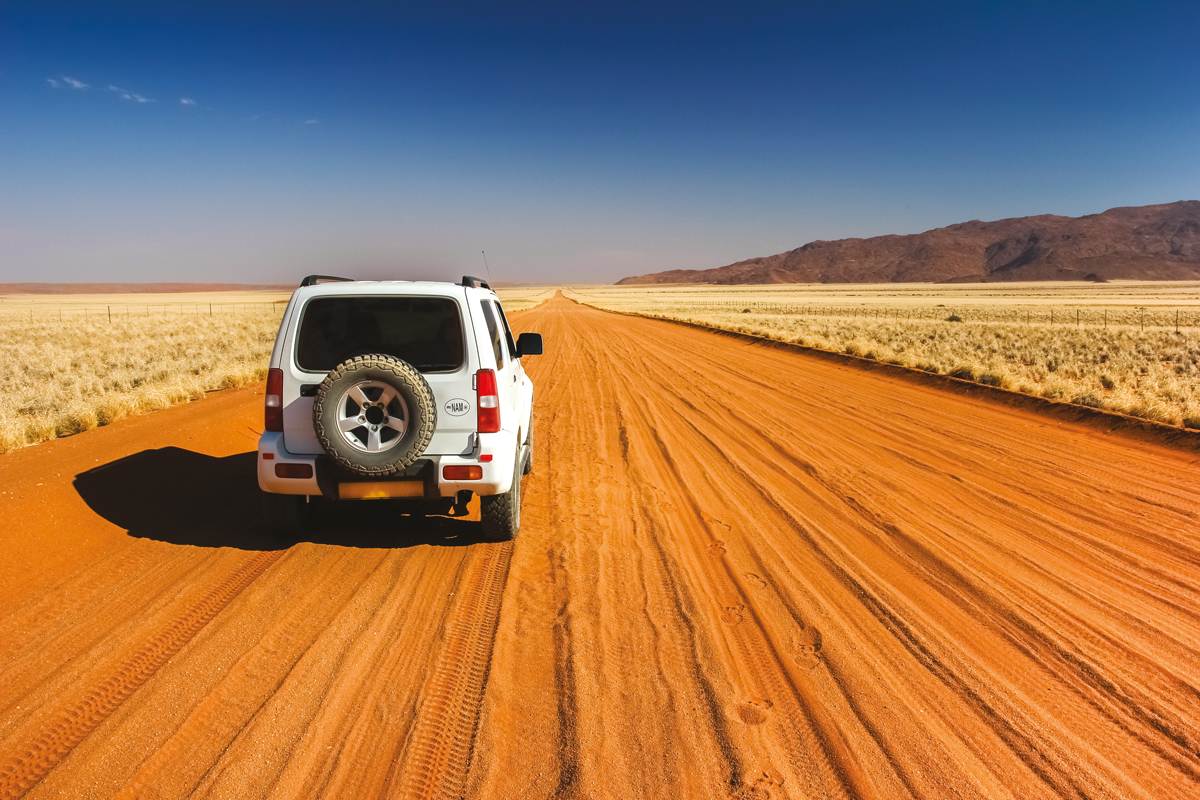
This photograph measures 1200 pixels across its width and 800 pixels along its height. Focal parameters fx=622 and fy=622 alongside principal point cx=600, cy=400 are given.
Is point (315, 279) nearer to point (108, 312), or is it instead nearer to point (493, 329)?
point (493, 329)

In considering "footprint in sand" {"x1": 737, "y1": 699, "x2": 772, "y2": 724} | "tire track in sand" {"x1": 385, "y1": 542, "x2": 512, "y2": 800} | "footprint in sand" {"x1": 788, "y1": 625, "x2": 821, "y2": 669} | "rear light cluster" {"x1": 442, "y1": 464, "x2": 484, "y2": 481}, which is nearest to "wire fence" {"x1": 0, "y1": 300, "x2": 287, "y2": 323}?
"rear light cluster" {"x1": 442, "y1": 464, "x2": 484, "y2": 481}

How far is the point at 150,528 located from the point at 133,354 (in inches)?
694

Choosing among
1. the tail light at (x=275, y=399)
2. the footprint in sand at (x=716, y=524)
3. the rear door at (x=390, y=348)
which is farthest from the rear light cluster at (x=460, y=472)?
the footprint in sand at (x=716, y=524)

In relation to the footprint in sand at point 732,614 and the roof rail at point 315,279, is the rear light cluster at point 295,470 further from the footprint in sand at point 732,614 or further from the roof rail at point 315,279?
the footprint in sand at point 732,614

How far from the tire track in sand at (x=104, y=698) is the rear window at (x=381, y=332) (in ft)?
5.30

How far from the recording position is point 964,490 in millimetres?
6316

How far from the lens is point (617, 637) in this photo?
358 centimetres

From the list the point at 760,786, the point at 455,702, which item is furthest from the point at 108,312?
the point at 760,786

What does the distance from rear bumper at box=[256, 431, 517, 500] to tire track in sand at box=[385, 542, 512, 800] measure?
A: 667mm

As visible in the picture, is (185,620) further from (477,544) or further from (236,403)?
(236,403)

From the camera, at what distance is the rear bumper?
4258 mm

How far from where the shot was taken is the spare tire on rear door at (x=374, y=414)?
4.07m

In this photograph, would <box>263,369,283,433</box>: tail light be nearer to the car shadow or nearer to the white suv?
the white suv

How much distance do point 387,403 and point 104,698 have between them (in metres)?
2.06
